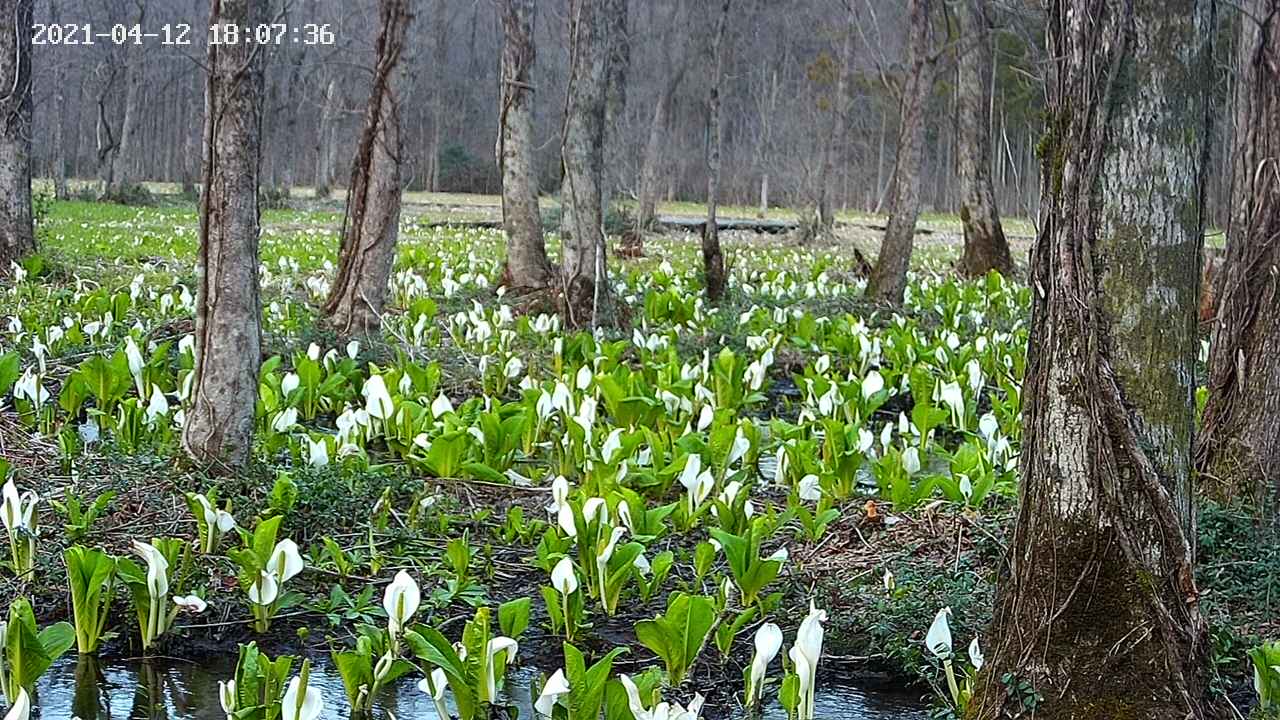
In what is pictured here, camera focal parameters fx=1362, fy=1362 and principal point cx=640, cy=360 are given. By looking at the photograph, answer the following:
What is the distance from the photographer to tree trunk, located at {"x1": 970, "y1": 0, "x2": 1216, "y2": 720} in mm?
2805

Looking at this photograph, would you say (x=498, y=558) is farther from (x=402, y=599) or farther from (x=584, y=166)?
(x=584, y=166)

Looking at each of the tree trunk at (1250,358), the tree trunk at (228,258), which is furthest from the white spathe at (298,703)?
the tree trunk at (1250,358)

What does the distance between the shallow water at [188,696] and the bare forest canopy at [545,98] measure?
20.1 metres

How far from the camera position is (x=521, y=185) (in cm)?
1108

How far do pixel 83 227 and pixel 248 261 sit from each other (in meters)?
13.8

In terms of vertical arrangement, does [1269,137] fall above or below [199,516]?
above

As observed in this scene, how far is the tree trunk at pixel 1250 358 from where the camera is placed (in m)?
4.51

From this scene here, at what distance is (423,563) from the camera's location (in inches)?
175

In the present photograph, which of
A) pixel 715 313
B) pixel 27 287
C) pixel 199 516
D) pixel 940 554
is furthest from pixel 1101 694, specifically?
pixel 27 287

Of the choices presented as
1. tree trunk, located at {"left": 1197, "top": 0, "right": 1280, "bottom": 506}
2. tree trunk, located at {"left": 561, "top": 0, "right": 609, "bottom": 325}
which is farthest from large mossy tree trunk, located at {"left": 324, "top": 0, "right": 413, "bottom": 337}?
tree trunk, located at {"left": 1197, "top": 0, "right": 1280, "bottom": 506}

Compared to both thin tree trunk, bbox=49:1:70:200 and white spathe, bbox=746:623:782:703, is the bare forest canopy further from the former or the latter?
white spathe, bbox=746:623:782:703

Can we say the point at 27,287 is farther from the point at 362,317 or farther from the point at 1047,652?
the point at 1047,652

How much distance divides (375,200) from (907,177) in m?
5.12

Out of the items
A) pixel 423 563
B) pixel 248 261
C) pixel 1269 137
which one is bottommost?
pixel 423 563
